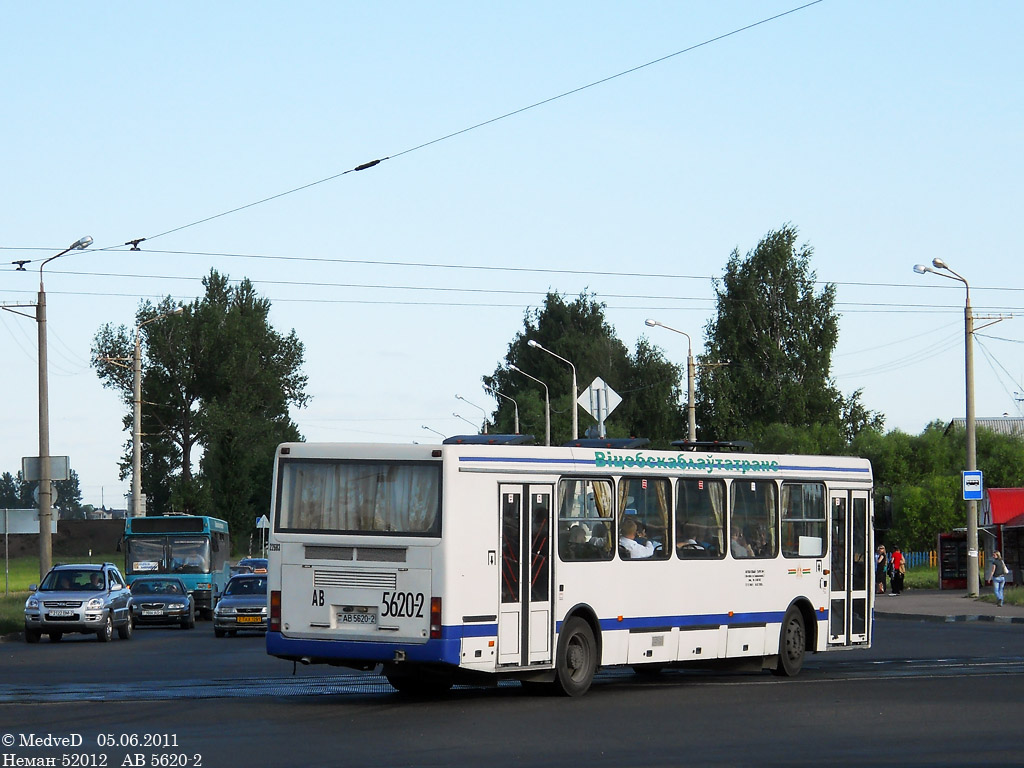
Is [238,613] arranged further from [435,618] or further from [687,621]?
[435,618]

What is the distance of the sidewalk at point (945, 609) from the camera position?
37.4 m

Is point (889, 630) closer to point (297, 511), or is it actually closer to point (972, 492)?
point (972, 492)

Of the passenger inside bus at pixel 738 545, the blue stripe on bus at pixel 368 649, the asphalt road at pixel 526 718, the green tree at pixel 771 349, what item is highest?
the green tree at pixel 771 349

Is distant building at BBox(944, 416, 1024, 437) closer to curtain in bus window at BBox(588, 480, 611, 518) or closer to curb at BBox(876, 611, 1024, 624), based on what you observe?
curb at BBox(876, 611, 1024, 624)

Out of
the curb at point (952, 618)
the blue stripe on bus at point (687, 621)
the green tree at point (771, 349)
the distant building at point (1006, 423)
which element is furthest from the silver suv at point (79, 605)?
the distant building at point (1006, 423)

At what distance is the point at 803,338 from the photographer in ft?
264

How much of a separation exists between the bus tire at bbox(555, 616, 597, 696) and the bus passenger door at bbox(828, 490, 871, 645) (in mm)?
5142

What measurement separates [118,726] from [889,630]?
73.8 feet

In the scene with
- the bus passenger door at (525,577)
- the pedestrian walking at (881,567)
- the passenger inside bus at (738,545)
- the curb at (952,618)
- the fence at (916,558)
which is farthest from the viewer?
the fence at (916,558)

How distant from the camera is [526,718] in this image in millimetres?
15141

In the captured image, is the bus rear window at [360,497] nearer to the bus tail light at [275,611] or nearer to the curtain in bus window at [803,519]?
the bus tail light at [275,611]

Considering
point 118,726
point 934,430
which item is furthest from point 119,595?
point 934,430

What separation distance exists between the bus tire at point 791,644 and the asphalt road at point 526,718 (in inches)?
14.4

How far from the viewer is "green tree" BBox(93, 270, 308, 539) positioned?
3794 inches
